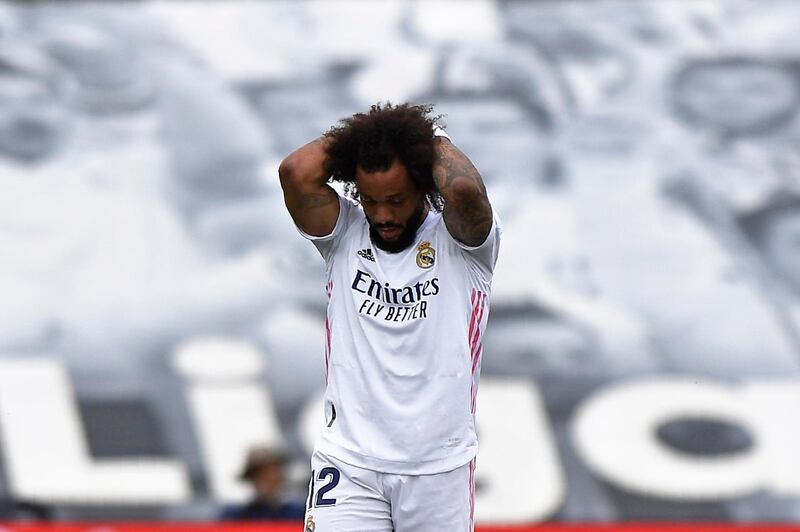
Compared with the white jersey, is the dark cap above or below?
below

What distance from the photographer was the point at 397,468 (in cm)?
381

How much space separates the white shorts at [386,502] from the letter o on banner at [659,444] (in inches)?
214

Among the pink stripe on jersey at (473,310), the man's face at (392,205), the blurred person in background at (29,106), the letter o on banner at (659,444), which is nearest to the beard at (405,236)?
the man's face at (392,205)

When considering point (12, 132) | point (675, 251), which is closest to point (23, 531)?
point (12, 132)

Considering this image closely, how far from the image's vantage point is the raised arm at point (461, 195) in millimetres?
3699

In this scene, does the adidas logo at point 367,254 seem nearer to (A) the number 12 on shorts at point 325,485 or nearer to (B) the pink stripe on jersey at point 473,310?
(B) the pink stripe on jersey at point 473,310

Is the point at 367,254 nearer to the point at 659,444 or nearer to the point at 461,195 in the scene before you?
the point at 461,195

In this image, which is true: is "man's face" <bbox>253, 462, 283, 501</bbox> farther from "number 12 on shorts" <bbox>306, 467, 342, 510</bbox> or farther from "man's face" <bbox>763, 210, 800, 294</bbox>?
"man's face" <bbox>763, 210, 800, 294</bbox>

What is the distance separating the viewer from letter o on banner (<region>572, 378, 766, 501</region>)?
29.8 ft

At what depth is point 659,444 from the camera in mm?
9188

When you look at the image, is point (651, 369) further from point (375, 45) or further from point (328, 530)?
point (328, 530)

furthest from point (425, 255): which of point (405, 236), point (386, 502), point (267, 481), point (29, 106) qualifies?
point (29, 106)

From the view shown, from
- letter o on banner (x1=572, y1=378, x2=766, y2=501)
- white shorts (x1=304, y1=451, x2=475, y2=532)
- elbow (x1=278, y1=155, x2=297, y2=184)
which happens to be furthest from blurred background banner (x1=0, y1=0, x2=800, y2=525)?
elbow (x1=278, y1=155, x2=297, y2=184)

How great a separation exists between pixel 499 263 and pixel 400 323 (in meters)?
6.06
